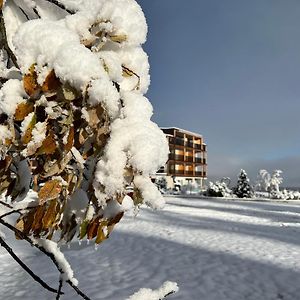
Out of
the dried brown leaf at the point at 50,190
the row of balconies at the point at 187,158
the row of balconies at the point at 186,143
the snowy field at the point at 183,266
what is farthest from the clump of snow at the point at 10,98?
the row of balconies at the point at 186,143

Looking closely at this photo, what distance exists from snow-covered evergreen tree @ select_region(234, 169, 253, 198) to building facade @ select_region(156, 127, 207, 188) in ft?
72.7

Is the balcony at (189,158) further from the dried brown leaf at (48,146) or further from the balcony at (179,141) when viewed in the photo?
the dried brown leaf at (48,146)

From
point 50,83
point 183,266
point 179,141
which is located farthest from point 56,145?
point 179,141

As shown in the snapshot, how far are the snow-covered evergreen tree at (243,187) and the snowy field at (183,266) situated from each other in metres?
29.2

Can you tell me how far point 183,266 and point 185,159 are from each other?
6532 centimetres

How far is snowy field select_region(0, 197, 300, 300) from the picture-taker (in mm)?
6852

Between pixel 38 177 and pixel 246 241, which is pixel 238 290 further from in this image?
pixel 38 177

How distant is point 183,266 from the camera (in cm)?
850

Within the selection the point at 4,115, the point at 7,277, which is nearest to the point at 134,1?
the point at 4,115

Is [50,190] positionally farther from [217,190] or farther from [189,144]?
[189,144]

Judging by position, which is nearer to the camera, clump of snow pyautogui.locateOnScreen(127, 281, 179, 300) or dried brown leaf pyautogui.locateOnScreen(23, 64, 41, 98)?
dried brown leaf pyautogui.locateOnScreen(23, 64, 41, 98)

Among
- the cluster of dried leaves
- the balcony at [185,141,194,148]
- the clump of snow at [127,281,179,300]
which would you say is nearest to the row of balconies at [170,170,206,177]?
the balcony at [185,141,194,148]

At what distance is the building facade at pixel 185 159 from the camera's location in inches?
2700

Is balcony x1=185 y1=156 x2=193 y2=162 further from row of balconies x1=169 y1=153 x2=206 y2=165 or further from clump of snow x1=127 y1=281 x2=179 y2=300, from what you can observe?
clump of snow x1=127 y1=281 x2=179 y2=300
